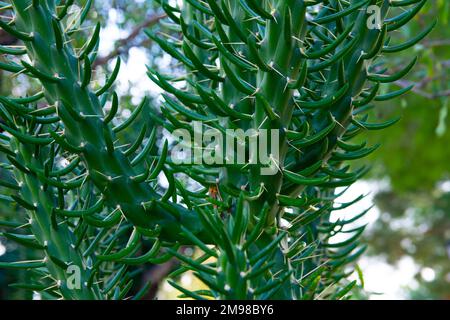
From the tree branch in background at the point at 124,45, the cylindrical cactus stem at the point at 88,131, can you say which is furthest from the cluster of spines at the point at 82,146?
the tree branch in background at the point at 124,45

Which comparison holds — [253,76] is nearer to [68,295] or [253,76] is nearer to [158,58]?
[68,295]

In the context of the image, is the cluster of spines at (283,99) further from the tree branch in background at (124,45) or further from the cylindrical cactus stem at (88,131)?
the tree branch in background at (124,45)

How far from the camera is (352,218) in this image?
757mm

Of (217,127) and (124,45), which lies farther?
(124,45)

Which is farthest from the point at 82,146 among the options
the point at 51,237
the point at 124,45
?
the point at 124,45

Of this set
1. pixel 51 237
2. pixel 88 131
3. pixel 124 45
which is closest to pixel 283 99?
pixel 88 131

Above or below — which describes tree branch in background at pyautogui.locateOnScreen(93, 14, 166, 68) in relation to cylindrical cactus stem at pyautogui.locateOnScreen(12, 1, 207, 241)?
above

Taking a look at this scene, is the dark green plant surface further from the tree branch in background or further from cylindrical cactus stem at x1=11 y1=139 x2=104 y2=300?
the tree branch in background

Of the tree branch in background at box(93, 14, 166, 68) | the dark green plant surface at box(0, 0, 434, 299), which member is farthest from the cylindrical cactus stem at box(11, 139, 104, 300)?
the tree branch in background at box(93, 14, 166, 68)

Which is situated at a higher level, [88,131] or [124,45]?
[124,45]

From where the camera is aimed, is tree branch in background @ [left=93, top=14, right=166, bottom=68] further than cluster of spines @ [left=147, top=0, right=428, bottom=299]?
Yes

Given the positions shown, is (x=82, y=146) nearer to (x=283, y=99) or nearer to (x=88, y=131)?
(x=88, y=131)

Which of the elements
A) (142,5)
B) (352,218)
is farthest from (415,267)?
(352,218)

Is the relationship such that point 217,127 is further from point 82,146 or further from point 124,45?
point 124,45
